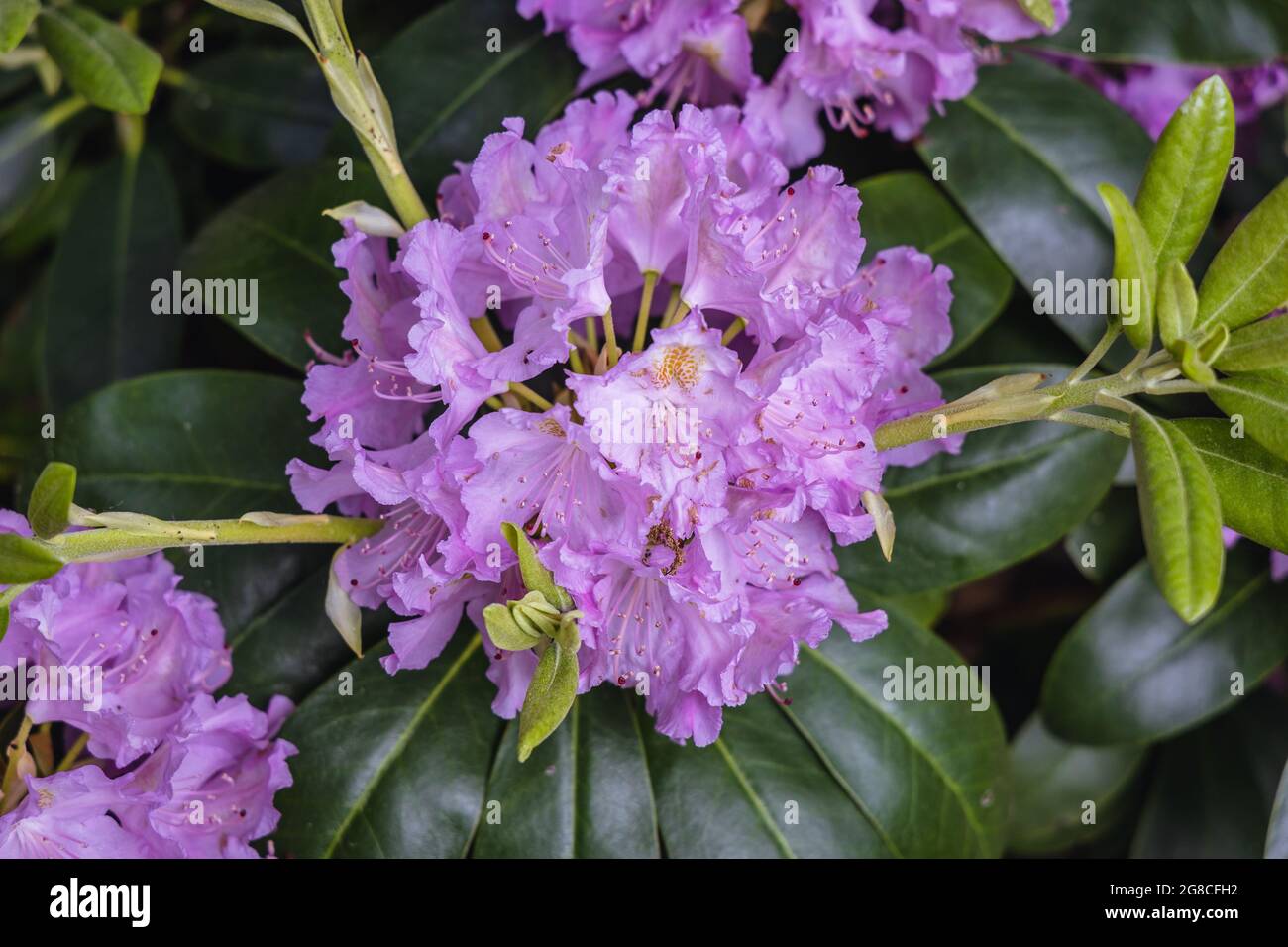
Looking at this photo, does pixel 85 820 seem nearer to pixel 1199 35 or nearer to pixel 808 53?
pixel 808 53

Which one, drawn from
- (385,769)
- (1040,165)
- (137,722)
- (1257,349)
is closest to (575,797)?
(385,769)

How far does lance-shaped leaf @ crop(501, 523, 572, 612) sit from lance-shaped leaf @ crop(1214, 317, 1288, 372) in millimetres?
587

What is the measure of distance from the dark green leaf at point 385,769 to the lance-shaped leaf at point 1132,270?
2.53 feet

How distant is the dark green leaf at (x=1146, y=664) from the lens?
152 cm

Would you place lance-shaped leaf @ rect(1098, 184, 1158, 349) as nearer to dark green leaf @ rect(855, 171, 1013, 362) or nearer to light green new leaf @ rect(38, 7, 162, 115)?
dark green leaf @ rect(855, 171, 1013, 362)

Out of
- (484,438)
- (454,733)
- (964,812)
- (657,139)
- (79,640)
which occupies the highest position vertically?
(657,139)

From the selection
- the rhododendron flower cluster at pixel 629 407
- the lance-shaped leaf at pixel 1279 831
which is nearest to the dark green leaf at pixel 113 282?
the rhododendron flower cluster at pixel 629 407

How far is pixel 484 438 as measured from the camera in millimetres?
980

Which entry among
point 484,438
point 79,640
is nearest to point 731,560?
point 484,438

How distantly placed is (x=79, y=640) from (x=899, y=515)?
900 millimetres

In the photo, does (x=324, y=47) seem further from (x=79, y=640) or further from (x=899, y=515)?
(x=899, y=515)

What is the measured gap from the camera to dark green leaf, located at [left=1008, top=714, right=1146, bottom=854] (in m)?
1.74

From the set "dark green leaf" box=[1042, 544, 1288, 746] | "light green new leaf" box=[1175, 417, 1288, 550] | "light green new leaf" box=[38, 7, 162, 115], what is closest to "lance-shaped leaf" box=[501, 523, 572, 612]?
"light green new leaf" box=[1175, 417, 1288, 550]

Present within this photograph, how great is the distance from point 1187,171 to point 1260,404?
0.72ft
